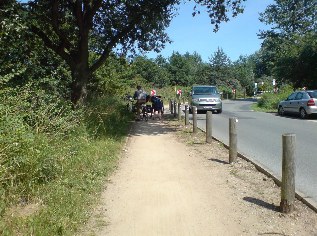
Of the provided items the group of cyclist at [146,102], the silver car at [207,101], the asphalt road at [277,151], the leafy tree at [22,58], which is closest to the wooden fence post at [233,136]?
the asphalt road at [277,151]

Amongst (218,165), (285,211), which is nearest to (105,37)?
(218,165)

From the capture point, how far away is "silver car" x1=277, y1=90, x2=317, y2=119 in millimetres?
20094

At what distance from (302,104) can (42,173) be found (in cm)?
1777

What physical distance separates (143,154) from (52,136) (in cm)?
308

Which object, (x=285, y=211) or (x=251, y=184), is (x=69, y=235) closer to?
(x=285, y=211)

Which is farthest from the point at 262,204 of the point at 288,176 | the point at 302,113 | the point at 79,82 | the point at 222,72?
the point at 222,72

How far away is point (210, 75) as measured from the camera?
77375 millimetres

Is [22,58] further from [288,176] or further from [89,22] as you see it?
[288,176]

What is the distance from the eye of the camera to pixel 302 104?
20.8 meters

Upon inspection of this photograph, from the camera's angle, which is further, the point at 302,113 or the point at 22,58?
the point at 302,113

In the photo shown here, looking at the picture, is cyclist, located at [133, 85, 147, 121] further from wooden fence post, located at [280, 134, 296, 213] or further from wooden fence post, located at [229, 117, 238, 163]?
wooden fence post, located at [280, 134, 296, 213]

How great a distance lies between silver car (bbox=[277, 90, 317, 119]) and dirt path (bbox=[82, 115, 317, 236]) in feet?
41.7

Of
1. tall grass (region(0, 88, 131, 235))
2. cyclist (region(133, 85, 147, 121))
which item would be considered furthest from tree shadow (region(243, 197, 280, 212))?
cyclist (region(133, 85, 147, 121))

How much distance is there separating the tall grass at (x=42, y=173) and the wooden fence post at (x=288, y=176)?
8.76ft
